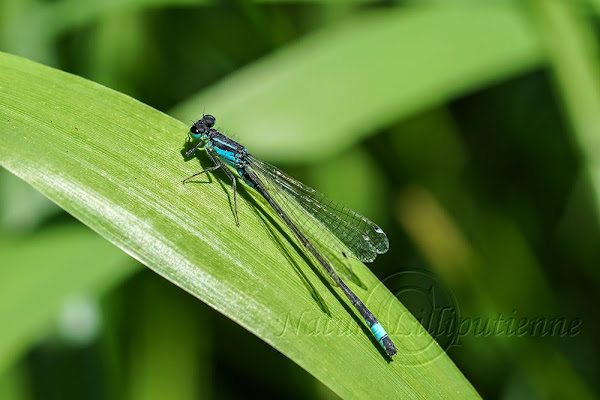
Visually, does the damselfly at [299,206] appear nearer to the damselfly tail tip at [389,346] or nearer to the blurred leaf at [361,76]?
the blurred leaf at [361,76]

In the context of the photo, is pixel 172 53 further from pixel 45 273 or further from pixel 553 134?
pixel 553 134

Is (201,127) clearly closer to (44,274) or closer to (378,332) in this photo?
(44,274)

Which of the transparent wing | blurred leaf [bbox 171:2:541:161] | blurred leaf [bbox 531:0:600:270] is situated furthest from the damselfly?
blurred leaf [bbox 531:0:600:270]

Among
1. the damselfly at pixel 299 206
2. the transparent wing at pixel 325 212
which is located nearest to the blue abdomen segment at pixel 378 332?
the damselfly at pixel 299 206

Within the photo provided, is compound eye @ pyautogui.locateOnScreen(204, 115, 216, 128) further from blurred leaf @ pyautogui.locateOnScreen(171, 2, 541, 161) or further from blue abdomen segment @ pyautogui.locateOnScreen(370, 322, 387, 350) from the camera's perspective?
blue abdomen segment @ pyautogui.locateOnScreen(370, 322, 387, 350)

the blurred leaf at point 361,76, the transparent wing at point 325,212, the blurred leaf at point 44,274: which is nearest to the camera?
the blurred leaf at point 44,274

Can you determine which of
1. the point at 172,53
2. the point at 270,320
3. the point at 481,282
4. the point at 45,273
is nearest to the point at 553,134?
the point at 481,282
